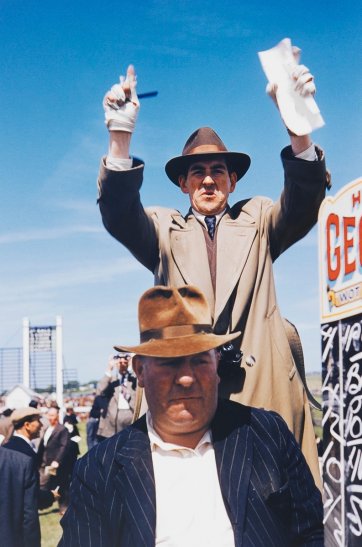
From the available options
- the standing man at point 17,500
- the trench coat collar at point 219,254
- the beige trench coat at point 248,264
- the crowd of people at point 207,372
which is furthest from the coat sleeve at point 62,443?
the trench coat collar at point 219,254

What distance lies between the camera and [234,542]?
7.18 ft

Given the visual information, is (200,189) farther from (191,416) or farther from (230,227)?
(191,416)

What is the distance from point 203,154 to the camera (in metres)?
2.84

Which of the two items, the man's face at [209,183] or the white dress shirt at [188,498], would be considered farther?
the man's face at [209,183]

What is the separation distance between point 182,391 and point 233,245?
0.75 meters

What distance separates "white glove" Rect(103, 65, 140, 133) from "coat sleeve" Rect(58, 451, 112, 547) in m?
1.11

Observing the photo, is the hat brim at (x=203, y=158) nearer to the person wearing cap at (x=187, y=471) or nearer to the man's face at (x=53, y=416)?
the person wearing cap at (x=187, y=471)

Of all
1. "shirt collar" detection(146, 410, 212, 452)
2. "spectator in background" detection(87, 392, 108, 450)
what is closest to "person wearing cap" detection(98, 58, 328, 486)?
"shirt collar" detection(146, 410, 212, 452)

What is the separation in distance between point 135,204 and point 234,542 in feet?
3.95

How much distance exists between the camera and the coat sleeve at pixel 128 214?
2568 millimetres

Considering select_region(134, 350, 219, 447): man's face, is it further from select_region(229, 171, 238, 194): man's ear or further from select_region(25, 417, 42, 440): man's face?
select_region(25, 417, 42, 440): man's face

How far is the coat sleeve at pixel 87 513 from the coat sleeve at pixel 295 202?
111 centimetres

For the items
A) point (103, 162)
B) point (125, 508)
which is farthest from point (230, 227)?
point (125, 508)

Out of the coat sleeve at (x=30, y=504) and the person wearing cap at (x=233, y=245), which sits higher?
the person wearing cap at (x=233, y=245)
